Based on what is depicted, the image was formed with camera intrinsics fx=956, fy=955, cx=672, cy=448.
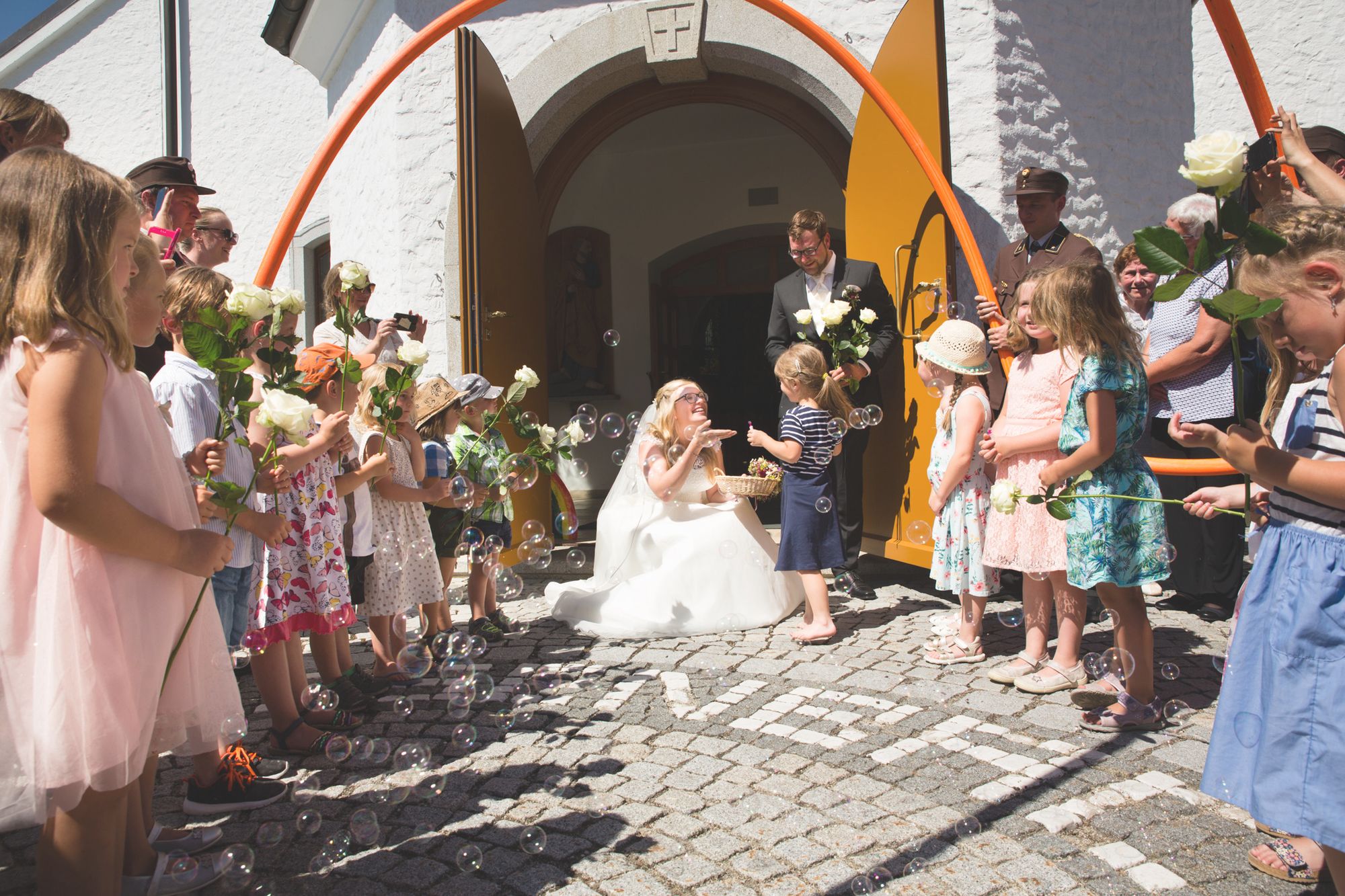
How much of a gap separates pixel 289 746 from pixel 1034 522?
304 cm

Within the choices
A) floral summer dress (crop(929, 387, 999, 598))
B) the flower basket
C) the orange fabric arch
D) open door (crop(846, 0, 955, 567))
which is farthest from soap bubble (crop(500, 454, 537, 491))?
open door (crop(846, 0, 955, 567))

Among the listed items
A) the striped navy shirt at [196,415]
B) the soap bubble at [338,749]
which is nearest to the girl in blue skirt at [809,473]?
the soap bubble at [338,749]

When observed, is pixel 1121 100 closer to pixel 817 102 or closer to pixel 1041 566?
pixel 817 102

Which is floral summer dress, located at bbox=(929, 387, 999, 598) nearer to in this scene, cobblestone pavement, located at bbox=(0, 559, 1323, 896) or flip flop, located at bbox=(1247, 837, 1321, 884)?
cobblestone pavement, located at bbox=(0, 559, 1323, 896)

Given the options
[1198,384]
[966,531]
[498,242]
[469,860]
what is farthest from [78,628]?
[498,242]

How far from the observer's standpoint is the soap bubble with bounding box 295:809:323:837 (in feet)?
8.52

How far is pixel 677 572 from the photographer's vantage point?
5145 mm

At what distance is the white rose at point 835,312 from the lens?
5.46 m

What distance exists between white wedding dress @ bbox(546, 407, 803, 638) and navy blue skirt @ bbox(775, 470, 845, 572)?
0.32m

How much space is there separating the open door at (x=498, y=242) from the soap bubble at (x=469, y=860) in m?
4.24

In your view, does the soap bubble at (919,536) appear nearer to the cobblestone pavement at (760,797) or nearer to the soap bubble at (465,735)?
the cobblestone pavement at (760,797)

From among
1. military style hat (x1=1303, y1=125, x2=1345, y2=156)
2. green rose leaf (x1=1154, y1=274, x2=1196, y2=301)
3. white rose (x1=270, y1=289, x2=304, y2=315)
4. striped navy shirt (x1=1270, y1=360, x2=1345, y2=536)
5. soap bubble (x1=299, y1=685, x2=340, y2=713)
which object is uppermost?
military style hat (x1=1303, y1=125, x2=1345, y2=156)

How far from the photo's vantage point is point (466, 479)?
4.28 meters

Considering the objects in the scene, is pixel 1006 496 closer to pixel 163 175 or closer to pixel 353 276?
pixel 353 276
